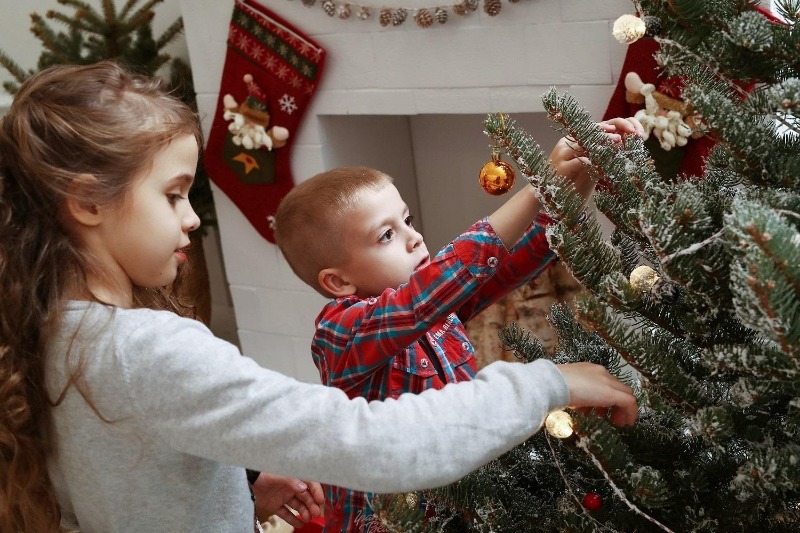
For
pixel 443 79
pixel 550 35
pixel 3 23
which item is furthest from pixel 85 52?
pixel 550 35

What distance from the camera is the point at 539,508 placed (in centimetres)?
92

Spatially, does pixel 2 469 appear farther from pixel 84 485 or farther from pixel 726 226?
pixel 726 226

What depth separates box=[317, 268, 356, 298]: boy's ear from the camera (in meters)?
1.17

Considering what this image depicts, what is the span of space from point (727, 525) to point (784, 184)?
32 cm

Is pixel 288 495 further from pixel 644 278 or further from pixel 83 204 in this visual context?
pixel 644 278

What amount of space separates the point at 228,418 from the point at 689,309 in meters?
0.41

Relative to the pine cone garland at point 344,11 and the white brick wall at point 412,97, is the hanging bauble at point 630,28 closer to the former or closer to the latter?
the white brick wall at point 412,97

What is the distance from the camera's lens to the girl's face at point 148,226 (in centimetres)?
89

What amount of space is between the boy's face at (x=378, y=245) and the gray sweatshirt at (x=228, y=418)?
348mm

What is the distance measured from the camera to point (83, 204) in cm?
88

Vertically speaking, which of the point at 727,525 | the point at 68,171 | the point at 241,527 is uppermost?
the point at 68,171

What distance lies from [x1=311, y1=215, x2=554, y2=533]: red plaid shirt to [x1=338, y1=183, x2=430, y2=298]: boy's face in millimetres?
41

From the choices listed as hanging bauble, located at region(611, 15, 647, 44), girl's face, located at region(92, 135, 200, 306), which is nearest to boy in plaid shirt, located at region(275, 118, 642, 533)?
hanging bauble, located at region(611, 15, 647, 44)

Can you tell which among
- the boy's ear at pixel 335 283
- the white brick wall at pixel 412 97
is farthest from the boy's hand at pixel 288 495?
the white brick wall at pixel 412 97
